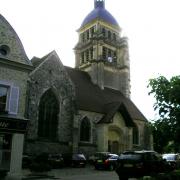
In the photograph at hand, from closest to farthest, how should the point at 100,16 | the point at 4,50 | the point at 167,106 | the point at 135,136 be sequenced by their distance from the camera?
1. the point at 167,106
2. the point at 4,50
3. the point at 135,136
4. the point at 100,16

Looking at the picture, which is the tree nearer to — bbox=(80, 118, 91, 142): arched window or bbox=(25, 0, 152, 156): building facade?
bbox=(25, 0, 152, 156): building facade

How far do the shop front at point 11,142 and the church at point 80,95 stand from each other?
0.54ft

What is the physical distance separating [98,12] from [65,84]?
63.5 ft

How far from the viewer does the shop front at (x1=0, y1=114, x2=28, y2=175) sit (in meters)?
18.2

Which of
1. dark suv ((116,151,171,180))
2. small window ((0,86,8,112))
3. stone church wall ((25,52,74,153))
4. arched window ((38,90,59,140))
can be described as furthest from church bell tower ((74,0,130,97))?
dark suv ((116,151,171,180))

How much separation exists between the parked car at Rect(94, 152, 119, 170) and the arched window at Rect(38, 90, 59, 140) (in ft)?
21.8

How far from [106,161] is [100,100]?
44.0 feet

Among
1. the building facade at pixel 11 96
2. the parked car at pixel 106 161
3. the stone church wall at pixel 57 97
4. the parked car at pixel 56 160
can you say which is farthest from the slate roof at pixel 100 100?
the building facade at pixel 11 96

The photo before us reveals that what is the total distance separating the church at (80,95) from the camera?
19938mm

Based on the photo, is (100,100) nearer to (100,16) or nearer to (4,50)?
(100,16)

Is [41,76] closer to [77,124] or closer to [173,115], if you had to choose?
[77,124]

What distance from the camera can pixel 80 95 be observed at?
34.8m

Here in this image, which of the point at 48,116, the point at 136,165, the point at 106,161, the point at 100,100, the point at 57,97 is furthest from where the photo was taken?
the point at 100,100

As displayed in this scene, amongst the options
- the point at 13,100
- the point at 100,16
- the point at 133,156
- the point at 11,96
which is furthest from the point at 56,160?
the point at 100,16
